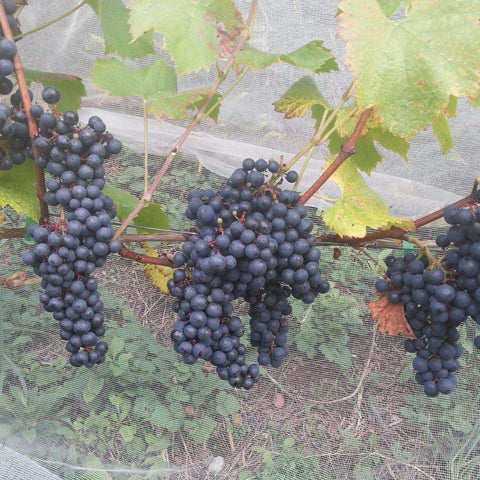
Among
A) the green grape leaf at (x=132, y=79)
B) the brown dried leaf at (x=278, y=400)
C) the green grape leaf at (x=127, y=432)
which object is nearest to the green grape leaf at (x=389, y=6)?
the green grape leaf at (x=132, y=79)

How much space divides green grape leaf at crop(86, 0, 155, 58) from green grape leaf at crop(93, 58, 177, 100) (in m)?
0.10

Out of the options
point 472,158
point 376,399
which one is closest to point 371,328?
point 376,399

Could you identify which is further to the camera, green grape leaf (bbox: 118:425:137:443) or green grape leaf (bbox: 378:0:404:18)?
green grape leaf (bbox: 118:425:137:443)

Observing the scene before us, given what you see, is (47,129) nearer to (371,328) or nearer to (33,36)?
(33,36)

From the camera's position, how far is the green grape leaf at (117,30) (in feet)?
3.01

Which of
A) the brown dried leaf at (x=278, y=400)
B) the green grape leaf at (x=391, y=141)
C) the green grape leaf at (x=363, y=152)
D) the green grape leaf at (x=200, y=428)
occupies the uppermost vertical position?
the green grape leaf at (x=391, y=141)

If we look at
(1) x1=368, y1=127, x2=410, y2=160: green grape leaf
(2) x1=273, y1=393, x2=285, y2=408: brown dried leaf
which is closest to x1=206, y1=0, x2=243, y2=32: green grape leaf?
(1) x1=368, y1=127, x2=410, y2=160: green grape leaf

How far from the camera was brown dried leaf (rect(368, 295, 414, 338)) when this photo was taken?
0.80 metres

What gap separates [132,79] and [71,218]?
0.29 m

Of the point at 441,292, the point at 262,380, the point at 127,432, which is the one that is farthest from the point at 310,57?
the point at 127,432

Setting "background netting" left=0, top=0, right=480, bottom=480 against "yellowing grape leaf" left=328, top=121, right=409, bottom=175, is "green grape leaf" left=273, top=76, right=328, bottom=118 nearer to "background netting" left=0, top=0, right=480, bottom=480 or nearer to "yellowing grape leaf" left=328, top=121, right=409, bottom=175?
"yellowing grape leaf" left=328, top=121, right=409, bottom=175

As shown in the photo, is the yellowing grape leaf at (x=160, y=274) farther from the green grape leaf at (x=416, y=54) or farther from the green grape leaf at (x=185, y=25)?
the green grape leaf at (x=416, y=54)

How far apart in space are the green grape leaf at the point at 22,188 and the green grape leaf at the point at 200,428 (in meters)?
0.68

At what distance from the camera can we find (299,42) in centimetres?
116
